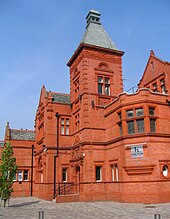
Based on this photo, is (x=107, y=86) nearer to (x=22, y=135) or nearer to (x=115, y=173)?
(x=115, y=173)

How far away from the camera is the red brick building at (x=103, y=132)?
20.8m

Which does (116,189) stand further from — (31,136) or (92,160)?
(31,136)

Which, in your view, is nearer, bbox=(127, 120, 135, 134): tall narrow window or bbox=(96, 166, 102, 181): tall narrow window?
bbox=(127, 120, 135, 134): tall narrow window

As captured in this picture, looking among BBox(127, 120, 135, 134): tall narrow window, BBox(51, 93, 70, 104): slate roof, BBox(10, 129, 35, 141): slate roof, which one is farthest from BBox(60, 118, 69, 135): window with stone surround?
BBox(10, 129, 35, 141): slate roof

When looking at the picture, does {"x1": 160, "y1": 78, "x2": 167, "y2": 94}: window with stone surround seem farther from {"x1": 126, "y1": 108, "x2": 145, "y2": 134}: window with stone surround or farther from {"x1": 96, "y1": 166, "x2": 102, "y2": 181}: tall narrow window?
{"x1": 96, "y1": 166, "x2": 102, "y2": 181}: tall narrow window

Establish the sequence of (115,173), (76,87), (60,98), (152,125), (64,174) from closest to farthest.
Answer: (152,125) < (115,173) < (64,174) < (76,87) < (60,98)

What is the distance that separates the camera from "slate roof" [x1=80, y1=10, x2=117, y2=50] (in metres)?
29.5

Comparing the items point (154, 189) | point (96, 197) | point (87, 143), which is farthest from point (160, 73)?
point (96, 197)

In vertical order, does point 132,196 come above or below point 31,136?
below

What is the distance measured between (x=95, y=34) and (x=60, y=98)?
9.09 metres

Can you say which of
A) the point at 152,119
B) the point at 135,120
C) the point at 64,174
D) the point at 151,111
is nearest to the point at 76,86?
the point at 64,174

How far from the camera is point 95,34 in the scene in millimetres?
30797

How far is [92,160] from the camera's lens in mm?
24750

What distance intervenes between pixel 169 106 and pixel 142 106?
294 cm
